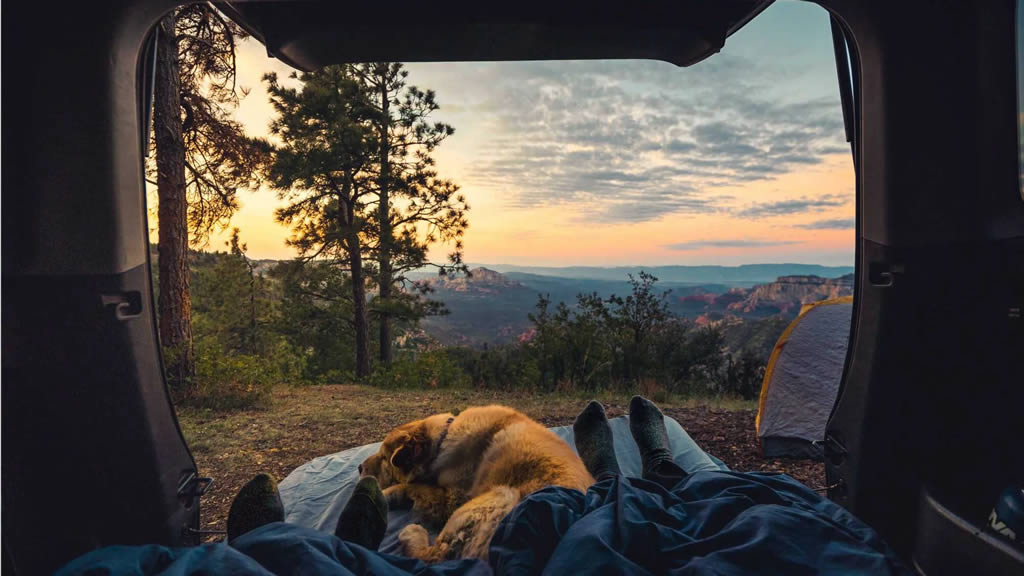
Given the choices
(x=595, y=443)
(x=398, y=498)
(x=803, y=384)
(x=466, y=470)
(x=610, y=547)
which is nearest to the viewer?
(x=610, y=547)

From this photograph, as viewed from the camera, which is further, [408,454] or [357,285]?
[357,285]

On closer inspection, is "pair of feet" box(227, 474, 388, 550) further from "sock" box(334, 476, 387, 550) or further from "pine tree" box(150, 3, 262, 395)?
"pine tree" box(150, 3, 262, 395)

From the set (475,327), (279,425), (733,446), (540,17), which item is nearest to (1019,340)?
(540,17)

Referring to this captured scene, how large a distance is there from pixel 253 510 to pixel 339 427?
13.0 feet

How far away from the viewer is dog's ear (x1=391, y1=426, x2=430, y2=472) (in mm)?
2779

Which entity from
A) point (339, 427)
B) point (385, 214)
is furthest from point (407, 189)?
point (339, 427)

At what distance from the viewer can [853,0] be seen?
1.75 m

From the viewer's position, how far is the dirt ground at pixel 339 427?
4.39 meters

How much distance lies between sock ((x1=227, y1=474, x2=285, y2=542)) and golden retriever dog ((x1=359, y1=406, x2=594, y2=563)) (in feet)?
1.79

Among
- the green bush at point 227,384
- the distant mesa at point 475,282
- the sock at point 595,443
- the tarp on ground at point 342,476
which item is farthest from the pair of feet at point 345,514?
the distant mesa at point 475,282

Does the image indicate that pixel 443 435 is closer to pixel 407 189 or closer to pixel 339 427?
pixel 339 427

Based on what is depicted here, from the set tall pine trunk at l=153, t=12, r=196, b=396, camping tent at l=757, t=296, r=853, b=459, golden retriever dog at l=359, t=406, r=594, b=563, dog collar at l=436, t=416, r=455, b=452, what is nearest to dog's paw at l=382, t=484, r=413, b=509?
golden retriever dog at l=359, t=406, r=594, b=563

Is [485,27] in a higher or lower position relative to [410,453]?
higher

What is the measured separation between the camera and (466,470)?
8.68 ft
